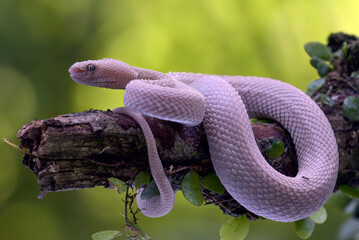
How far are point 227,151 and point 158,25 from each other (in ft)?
8.91

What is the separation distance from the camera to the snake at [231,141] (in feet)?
4.83

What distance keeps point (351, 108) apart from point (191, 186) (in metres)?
1.29

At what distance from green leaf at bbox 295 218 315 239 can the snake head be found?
1.28 m

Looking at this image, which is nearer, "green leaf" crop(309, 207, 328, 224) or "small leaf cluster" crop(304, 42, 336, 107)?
"green leaf" crop(309, 207, 328, 224)

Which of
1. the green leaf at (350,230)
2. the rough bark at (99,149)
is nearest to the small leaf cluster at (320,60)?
the rough bark at (99,149)

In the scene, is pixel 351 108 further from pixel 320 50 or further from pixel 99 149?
pixel 99 149

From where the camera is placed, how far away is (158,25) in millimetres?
3920

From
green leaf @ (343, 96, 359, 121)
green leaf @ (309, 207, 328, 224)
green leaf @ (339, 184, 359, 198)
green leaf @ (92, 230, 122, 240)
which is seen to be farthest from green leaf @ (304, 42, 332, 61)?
green leaf @ (92, 230, 122, 240)

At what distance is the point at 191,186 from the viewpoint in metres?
1.57

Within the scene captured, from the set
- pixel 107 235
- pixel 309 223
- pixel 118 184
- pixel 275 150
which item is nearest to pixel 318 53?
pixel 275 150

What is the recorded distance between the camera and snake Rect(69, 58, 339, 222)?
1.47 metres

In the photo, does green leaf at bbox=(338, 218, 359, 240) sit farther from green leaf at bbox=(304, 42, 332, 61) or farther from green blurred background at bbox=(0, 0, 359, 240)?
green leaf at bbox=(304, 42, 332, 61)

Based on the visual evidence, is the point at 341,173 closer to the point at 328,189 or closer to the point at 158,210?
the point at 328,189

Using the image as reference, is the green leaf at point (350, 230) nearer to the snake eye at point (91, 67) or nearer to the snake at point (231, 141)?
the snake at point (231, 141)
